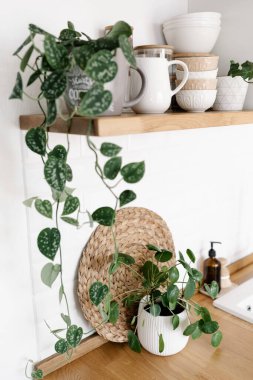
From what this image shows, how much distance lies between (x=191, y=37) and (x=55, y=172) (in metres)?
0.58

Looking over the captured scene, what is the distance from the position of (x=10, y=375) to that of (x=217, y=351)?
541mm

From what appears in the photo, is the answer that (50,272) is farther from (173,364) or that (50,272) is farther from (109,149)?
(173,364)

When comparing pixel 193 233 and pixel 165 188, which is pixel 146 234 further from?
pixel 193 233

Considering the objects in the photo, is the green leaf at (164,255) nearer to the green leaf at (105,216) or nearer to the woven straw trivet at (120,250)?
the woven straw trivet at (120,250)

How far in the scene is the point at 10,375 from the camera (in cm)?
88

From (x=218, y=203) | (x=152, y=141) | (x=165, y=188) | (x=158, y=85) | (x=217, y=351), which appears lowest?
(x=217, y=351)

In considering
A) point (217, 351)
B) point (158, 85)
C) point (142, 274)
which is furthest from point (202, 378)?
point (158, 85)

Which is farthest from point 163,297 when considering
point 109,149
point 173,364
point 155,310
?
point 109,149

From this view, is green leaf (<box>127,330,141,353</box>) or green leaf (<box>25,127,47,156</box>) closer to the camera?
green leaf (<box>25,127,47,156</box>)

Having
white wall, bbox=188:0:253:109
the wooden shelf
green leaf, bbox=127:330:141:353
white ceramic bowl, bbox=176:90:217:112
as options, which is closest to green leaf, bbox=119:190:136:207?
the wooden shelf

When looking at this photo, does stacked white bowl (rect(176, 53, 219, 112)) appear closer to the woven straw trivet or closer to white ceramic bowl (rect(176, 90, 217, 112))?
white ceramic bowl (rect(176, 90, 217, 112))

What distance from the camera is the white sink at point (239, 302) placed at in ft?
3.69

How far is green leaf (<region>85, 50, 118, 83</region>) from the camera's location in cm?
53

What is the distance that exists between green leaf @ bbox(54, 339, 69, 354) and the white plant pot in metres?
0.74
